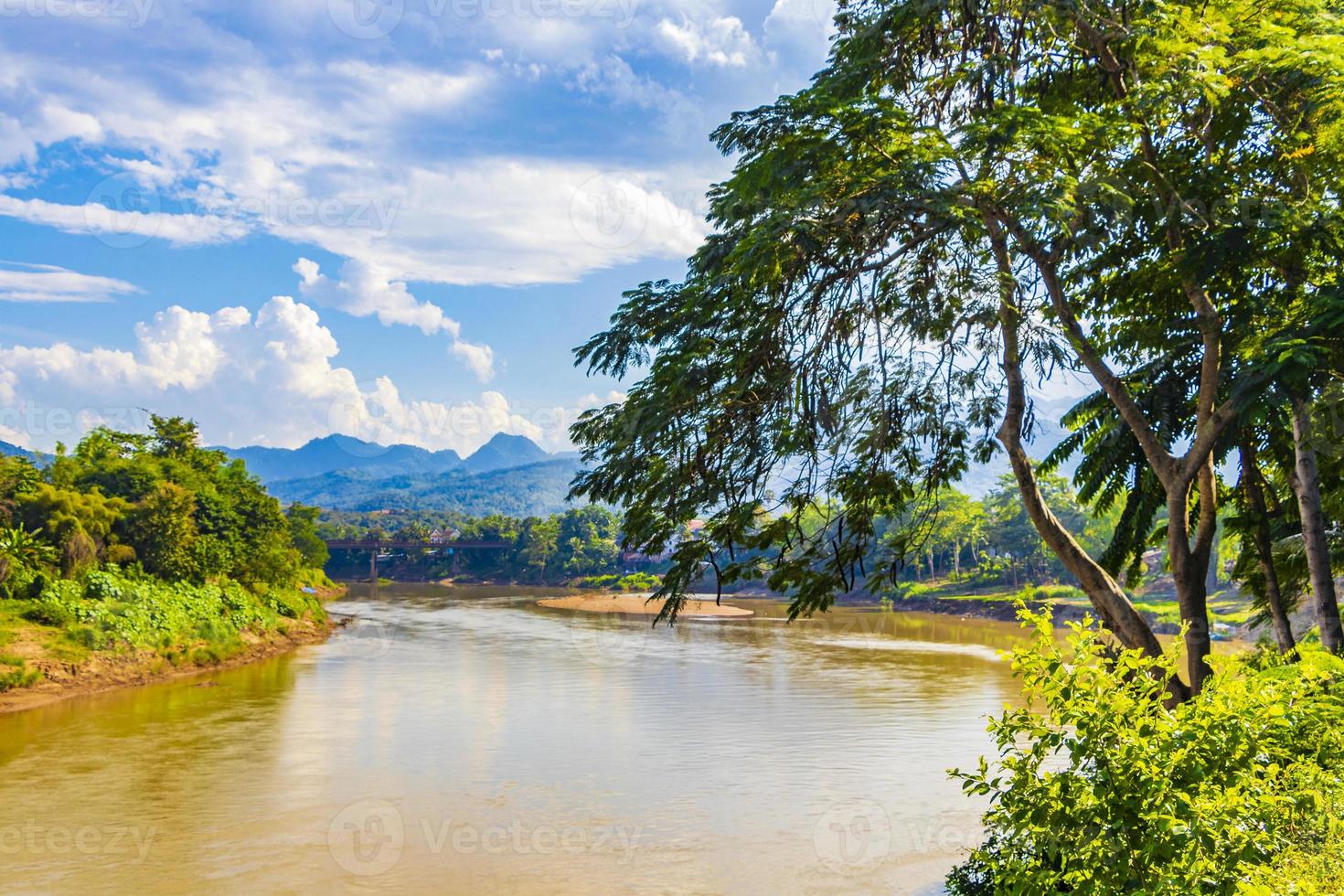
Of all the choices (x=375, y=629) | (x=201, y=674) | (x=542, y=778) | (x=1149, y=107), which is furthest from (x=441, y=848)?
(x=375, y=629)

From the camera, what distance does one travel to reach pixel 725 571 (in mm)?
9602

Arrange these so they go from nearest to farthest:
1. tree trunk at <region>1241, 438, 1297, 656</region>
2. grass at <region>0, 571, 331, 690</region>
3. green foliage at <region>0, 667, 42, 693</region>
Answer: tree trunk at <region>1241, 438, 1297, 656</region>, green foliage at <region>0, 667, 42, 693</region>, grass at <region>0, 571, 331, 690</region>

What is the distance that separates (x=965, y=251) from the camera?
10.8 m

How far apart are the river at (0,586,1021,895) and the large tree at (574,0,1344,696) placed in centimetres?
254

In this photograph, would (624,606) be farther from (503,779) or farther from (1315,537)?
(1315,537)

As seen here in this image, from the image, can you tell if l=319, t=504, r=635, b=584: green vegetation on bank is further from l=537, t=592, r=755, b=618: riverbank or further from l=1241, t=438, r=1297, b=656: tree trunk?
l=1241, t=438, r=1297, b=656: tree trunk

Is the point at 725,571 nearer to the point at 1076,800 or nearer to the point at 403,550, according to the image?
the point at 1076,800

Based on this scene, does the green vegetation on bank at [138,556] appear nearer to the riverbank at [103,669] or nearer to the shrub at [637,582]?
the riverbank at [103,669]

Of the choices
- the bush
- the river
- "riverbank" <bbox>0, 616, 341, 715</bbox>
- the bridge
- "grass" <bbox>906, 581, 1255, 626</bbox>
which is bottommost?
the river

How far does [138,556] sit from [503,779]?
81.4 ft

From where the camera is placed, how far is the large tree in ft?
29.8

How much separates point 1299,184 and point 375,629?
48.6m

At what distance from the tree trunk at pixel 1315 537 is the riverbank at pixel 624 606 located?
55.1 meters

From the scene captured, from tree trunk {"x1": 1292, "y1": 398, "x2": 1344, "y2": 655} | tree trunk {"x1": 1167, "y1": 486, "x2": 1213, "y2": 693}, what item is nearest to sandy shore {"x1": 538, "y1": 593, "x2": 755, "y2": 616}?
tree trunk {"x1": 1292, "y1": 398, "x2": 1344, "y2": 655}
